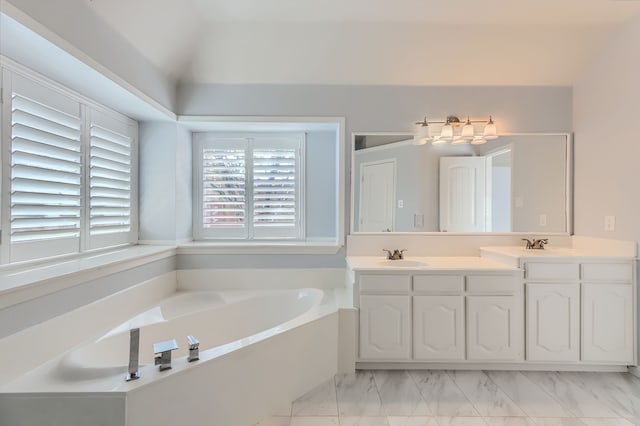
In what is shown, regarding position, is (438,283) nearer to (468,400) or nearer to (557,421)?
(468,400)

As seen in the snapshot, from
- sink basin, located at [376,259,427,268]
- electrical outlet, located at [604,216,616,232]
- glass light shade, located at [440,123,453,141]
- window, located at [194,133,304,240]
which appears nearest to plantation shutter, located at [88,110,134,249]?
window, located at [194,133,304,240]

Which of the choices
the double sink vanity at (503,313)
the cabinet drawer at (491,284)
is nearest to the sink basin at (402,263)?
the double sink vanity at (503,313)

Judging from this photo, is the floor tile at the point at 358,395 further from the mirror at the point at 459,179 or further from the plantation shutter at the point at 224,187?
the plantation shutter at the point at 224,187

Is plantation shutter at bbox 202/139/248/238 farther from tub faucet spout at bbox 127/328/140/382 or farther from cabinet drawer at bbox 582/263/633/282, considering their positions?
cabinet drawer at bbox 582/263/633/282

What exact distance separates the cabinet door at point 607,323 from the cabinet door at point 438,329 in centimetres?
90

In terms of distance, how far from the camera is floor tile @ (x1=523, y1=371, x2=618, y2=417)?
189cm

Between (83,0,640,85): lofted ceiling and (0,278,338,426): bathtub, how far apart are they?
6.03 feet

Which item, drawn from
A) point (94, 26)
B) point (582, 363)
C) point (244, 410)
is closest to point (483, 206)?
point (582, 363)

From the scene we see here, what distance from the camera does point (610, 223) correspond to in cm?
244

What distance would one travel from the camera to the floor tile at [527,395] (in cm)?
188

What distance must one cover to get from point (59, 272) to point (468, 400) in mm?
2408

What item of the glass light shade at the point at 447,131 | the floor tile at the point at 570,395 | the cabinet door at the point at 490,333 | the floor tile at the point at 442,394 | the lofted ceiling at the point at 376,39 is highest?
the lofted ceiling at the point at 376,39

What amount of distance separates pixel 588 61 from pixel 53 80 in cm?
381

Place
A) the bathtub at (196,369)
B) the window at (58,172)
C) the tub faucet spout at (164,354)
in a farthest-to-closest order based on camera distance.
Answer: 1. the window at (58,172)
2. the tub faucet spout at (164,354)
3. the bathtub at (196,369)
